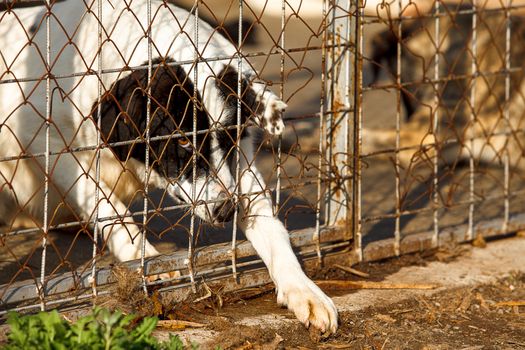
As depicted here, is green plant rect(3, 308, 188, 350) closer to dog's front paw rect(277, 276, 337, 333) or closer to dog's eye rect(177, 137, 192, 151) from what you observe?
dog's front paw rect(277, 276, 337, 333)

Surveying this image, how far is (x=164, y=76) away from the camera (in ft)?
11.1

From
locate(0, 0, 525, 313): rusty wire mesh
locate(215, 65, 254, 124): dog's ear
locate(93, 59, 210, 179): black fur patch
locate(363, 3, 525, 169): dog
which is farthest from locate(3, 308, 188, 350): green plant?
locate(363, 3, 525, 169): dog

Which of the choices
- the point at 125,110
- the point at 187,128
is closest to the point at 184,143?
the point at 187,128

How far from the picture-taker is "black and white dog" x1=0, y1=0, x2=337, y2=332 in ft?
10.8

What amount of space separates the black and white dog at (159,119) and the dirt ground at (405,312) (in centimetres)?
12


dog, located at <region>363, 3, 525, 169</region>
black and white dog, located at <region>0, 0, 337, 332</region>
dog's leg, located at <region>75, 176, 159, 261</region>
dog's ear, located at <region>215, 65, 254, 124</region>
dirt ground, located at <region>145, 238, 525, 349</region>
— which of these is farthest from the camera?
dog, located at <region>363, 3, 525, 169</region>

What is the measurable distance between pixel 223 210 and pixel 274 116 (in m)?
0.40

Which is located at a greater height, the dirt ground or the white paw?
the white paw

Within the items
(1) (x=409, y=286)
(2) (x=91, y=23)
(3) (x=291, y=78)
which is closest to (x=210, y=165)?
(2) (x=91, y=23)

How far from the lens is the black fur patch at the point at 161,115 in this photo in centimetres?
335

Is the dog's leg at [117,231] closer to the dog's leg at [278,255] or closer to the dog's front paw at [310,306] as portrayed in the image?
the dog's leg at [278,255]

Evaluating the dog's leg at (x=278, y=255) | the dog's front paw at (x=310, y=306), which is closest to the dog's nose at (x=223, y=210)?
the dog's leg at (x=278, y=255)

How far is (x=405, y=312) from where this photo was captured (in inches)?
139

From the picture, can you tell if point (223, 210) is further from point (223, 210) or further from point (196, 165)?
point (196, 165)
